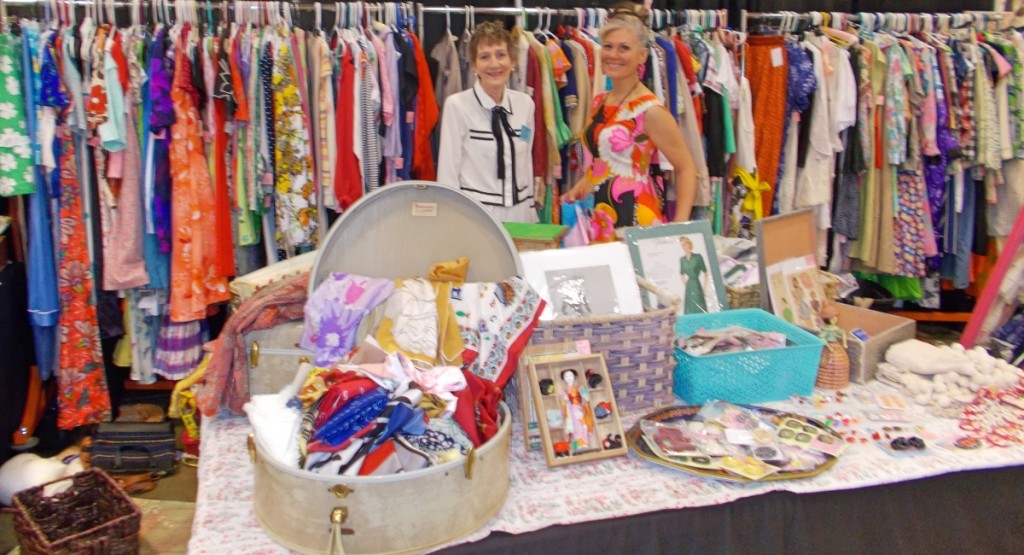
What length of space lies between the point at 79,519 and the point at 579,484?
1.87 m

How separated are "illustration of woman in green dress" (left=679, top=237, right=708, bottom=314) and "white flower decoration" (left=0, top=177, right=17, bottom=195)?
245 centimetres

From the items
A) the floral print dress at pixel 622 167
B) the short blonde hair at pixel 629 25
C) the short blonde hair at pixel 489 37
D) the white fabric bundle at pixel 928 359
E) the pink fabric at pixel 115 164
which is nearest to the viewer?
the white fabric bundle at pixel 928 359

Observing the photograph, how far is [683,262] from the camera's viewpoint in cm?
218

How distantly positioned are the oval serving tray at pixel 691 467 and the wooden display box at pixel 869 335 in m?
0.33

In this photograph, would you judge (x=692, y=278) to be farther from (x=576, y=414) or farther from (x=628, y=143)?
(x=628, y=143)

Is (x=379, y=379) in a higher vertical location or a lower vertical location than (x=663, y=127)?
lower

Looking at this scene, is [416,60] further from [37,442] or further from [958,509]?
[958,509]

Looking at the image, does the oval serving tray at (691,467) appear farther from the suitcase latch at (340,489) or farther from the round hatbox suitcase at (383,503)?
the suitcase latch at (340,489)

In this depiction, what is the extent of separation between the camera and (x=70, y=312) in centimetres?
337

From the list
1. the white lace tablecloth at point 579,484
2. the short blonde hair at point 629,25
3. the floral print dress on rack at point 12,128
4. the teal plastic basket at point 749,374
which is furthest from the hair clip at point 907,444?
the floral print dress on rack at point 12,128

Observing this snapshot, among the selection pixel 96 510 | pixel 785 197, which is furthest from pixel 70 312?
pixel 785 197

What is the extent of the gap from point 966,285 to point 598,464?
375cm

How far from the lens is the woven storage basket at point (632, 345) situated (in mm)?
1744

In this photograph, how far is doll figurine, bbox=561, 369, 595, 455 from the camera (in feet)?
5.30
